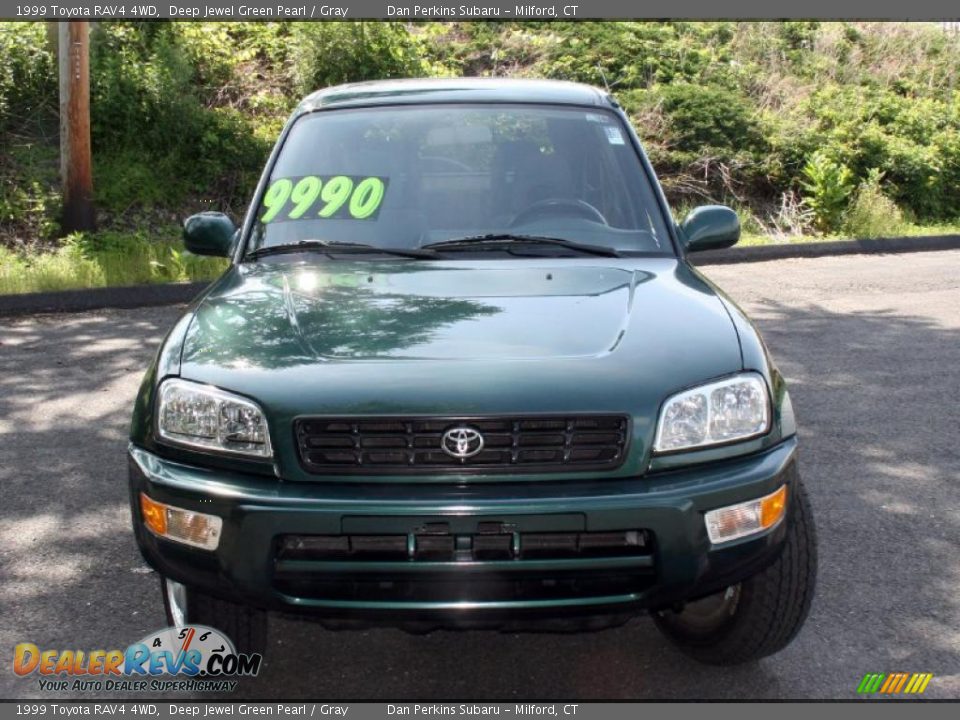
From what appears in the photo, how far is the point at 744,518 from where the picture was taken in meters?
3.10

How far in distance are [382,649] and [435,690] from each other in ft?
1.11

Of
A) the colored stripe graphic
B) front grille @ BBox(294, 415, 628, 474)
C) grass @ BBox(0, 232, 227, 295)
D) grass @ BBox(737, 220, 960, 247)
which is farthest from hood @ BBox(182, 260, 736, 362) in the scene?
grass @ BBox(737, 220, 960, 247)

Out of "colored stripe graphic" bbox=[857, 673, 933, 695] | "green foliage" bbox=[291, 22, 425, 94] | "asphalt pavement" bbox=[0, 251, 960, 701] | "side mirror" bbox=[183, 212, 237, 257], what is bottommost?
"asphalt pavement" bbox=[0, 251, 960, 701]

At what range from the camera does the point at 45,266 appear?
1080 cm

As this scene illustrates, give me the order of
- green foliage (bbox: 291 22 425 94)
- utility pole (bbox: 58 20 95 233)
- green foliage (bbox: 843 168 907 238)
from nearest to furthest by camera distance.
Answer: utility pole (bbox: 58 20 95 233)
green foliage (bbox: 843 168 907 238)
green foliage (bbox: 291 22 425 94)

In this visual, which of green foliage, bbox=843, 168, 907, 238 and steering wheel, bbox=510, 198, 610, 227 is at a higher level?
steering wheel, bbox=510, 198, 610, 227

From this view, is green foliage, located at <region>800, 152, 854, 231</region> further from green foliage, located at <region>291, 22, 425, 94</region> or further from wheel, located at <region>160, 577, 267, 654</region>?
wheel, located at <region>160, 577, 267, 654</region>

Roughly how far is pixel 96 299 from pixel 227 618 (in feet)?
23.4

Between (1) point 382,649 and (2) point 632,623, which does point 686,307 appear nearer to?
(2) point 632,623

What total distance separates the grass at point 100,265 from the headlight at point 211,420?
7.26 m

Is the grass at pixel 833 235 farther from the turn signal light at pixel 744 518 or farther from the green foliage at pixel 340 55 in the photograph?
the turn signal light at pixel 744 518

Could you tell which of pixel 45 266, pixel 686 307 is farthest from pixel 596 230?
pixel 45 266

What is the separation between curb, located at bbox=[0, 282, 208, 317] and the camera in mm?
9766
